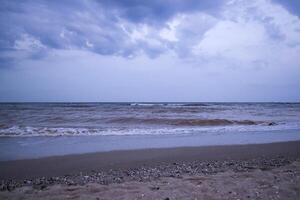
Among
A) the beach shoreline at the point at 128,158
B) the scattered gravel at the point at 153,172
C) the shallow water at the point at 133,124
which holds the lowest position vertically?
the shallow water at the point at 133,124

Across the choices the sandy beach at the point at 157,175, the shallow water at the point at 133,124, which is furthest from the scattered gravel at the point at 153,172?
the shallow water at the point at 133,124

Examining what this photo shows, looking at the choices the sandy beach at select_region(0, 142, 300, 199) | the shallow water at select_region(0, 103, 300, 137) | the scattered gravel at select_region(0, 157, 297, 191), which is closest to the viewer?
the sandy beach at select_region(0, 142, 300, 199)

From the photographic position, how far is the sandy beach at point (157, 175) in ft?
14.9

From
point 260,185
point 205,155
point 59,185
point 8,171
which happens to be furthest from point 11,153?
point 260,185

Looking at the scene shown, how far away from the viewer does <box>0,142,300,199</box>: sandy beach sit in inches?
178

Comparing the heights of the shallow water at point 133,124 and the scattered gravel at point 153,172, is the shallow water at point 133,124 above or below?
below

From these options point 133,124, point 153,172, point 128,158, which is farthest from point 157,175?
point 133,124

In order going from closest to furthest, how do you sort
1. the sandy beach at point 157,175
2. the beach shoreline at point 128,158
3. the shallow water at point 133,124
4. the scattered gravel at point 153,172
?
the sandy beach at point 157,175
the scattered gravel at point 153,172
the beach shoreline at point 128,158
the shallow water at point 133,124

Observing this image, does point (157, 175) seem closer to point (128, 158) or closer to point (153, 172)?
point (153, 172)

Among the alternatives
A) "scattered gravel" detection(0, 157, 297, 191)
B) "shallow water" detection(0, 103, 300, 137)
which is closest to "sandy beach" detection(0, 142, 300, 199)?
"scattered gravel" detection(0, 157, 297, 191)

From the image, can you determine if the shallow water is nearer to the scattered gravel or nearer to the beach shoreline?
the beach shoreline

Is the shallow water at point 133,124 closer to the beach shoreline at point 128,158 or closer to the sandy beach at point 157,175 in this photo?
the beach shoreline at point 128,158

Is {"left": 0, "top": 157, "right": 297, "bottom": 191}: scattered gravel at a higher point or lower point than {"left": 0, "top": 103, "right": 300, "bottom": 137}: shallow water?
higher

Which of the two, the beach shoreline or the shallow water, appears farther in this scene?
the shallow water
